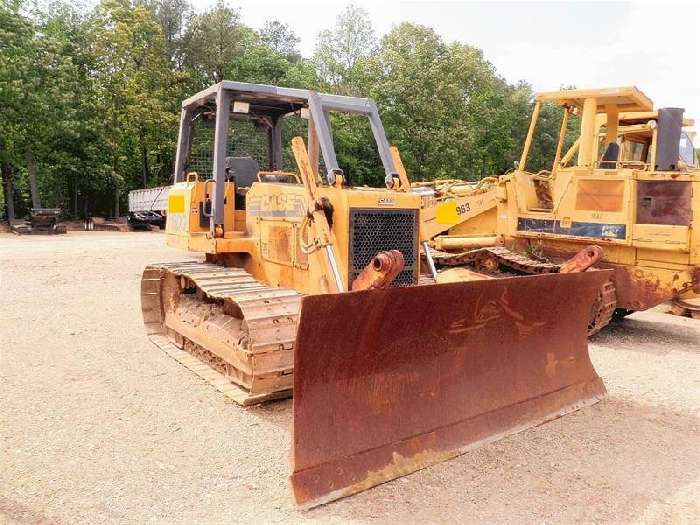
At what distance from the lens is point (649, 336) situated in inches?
311

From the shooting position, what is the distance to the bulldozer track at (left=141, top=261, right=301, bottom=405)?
4.33 metres

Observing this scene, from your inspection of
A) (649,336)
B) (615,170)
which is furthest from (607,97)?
(649,336)

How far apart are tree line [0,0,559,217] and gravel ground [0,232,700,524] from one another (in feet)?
59.5

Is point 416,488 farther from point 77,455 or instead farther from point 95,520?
point 77,455

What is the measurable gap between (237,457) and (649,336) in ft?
20.7

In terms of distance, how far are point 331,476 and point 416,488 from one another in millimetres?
503

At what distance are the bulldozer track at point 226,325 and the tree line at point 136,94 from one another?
1685 centimetres

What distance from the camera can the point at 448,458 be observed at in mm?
3732

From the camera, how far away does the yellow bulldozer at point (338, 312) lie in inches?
133

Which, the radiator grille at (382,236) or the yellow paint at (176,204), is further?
the yellow paint at (176,204)

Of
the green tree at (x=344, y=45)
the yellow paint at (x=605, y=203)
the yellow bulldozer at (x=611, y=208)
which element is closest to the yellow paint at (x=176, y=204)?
the yellow bulldozer at (x=611, y=208)

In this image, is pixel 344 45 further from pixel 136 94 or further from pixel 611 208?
pixel 611 208

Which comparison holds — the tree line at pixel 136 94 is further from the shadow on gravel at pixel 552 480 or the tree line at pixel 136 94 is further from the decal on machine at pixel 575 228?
the shadow on gravel at pixel 552 480

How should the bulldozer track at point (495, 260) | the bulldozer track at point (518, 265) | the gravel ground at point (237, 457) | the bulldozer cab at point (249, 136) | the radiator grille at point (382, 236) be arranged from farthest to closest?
the bulldozer track at point (495, 260), the bulldozer track at point (518, 265), the bulldozer cab at point (249, 136), the radiator grille at point (382, 236), the gravel ground at point (237, 457)
